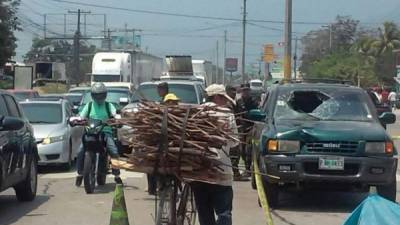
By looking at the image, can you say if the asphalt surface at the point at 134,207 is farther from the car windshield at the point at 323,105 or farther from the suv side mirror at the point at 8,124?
the car windshield at the point at 323,105

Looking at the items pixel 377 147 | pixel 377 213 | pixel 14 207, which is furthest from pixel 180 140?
pixel 14 207

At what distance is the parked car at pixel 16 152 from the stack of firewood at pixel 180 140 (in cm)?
351

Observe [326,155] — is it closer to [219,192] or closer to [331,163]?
[331,163]

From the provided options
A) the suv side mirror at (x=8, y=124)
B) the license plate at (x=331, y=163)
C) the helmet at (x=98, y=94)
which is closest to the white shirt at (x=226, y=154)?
the license plate at (x=331, y=163)

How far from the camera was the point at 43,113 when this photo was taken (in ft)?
56.3

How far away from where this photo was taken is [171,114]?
6973mm

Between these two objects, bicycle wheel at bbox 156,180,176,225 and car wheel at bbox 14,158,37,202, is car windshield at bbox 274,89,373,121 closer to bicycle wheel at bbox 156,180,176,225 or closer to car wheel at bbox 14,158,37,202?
car wheel at bbox 14,158,37,202

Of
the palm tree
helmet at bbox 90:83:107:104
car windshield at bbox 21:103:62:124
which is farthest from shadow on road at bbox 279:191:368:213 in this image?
the palm tree

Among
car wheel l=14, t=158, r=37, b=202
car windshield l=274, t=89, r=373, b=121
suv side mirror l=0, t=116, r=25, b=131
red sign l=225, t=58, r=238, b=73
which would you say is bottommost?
car wheel l=14, t=158, r=37, b=202

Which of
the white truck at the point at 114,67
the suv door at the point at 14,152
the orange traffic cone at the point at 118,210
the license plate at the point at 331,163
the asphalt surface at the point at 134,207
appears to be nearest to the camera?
the orange traffic cone at the point at 118,210

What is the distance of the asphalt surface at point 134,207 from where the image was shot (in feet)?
33.1

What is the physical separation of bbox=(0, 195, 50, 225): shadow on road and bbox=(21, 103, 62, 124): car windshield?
4569mm

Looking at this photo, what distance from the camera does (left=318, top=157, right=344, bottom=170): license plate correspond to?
1057 cm

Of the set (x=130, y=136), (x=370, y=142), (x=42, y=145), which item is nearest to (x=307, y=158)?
(x=370, y=142)
